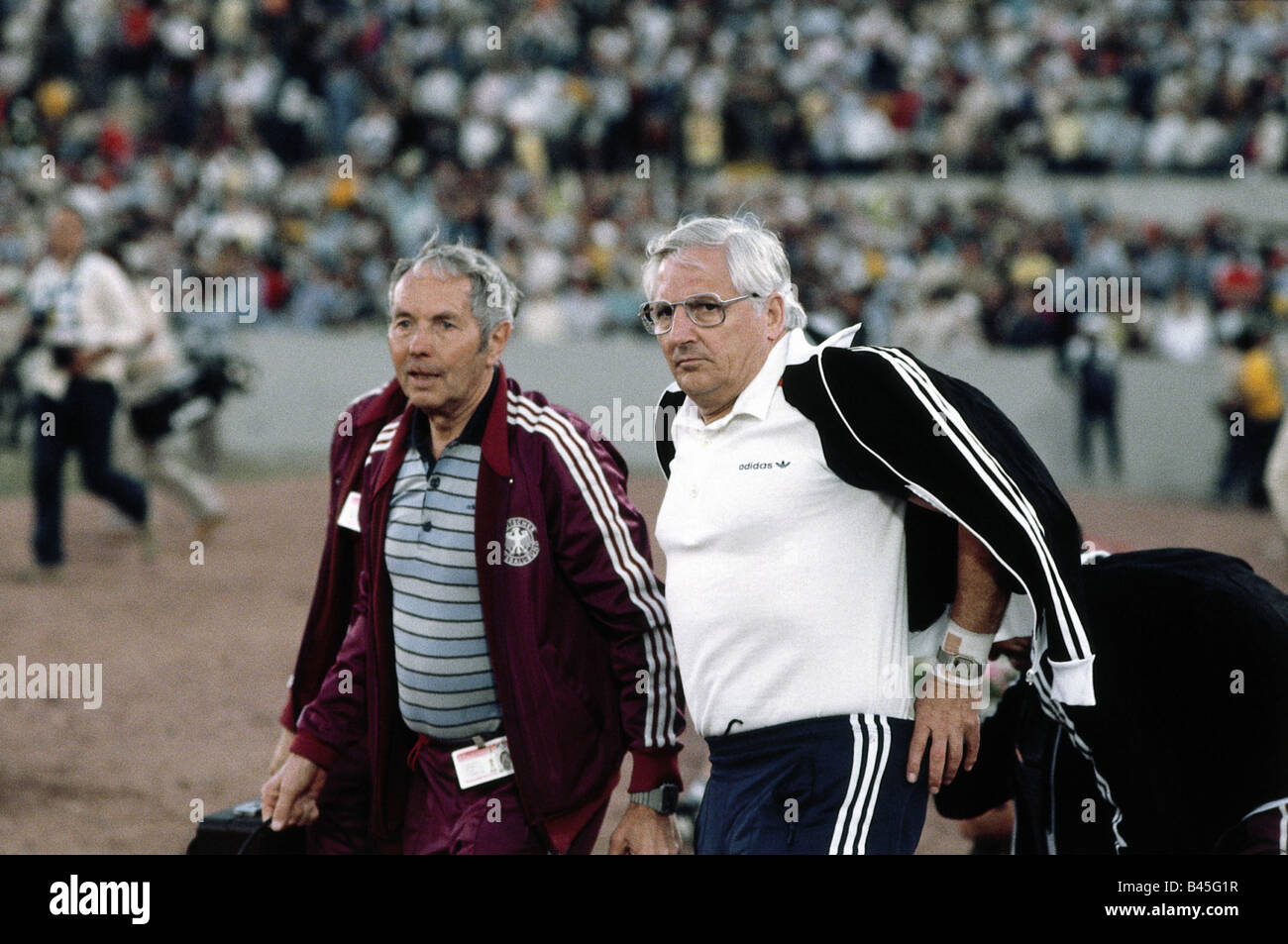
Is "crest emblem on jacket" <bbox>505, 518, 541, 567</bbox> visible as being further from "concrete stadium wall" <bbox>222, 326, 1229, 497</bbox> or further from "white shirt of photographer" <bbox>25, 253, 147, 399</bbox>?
"concrete stadium wall" <bbox>222, 326, 1229, 497</bbox>

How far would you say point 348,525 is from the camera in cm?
426

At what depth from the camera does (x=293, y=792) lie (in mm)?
4145

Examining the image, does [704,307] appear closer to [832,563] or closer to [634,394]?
[832,563]

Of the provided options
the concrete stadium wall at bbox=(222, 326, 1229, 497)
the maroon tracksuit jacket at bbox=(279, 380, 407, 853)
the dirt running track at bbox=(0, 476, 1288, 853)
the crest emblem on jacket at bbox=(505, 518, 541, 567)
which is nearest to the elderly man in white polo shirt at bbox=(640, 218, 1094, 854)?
→ the crest emblem on jacket at bbox=(505, 518, 541, 567)

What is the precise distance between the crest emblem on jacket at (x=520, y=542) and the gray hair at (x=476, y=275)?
0.48 m

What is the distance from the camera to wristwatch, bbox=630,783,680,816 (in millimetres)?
3926

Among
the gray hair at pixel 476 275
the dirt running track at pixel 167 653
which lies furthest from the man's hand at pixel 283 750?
the dirt running track at pixel 167 653

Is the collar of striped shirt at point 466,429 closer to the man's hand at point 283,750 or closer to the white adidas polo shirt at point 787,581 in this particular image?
the white adidas polo shirt at point 787,581

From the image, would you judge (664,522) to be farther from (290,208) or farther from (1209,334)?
(290,208)

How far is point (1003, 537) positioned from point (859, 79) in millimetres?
20562

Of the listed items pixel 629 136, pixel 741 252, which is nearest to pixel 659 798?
pixel 741 252

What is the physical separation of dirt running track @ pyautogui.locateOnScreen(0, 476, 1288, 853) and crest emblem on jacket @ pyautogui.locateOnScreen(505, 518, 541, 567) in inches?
82.5

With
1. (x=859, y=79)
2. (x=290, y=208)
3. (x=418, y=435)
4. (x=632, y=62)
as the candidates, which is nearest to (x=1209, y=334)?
(x=859, y=79)

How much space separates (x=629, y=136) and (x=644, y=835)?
19165 millimetres
